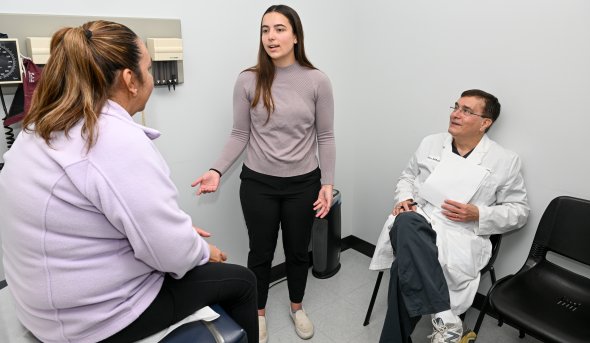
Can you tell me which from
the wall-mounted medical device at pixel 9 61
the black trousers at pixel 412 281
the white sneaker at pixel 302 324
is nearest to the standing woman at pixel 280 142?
the white sneaker at pixel 302 324

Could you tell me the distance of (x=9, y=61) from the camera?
1.38 m

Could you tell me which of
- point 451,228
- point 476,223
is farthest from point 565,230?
point 451,228

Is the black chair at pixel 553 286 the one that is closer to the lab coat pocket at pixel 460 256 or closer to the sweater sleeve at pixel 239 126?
the lab coat pocket at pixel 460 256

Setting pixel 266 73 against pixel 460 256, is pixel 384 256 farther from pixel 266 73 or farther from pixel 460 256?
pixel 266 73

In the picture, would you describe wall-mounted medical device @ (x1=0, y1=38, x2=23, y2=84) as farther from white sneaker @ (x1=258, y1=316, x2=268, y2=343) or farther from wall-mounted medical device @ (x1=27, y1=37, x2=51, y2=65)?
white sneaker @ (x1=258, y1=316, x2=268, y2=343)

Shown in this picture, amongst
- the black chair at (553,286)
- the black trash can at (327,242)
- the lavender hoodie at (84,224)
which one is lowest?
the black trash can at (327,242)

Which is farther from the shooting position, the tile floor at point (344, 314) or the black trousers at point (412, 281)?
the tile floor at point (344, 314)

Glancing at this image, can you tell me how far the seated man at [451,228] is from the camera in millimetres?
1594

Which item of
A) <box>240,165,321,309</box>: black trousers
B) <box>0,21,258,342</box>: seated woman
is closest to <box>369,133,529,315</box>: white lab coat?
<box>240,165,321,309</box>: black trousers

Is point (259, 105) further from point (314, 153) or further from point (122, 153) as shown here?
point (122, 153)

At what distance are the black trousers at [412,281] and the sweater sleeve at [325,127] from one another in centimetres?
43

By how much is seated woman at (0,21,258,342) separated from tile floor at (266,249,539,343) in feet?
4.04

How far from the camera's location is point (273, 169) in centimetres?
178

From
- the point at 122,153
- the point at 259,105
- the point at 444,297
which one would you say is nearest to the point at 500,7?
the point at 259,105
